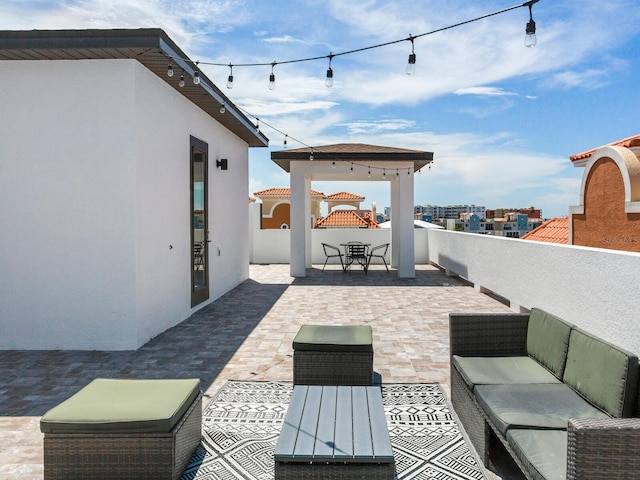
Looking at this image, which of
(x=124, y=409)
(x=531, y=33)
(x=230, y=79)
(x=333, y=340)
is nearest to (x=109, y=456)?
(x=124, y=409)

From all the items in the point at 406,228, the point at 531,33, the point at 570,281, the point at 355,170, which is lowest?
the point at 570,281

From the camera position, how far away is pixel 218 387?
4.14 m

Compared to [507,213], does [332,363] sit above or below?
below

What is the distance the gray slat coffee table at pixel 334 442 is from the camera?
7.02 ft

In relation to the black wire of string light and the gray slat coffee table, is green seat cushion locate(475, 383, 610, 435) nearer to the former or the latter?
the gray slat coffee table

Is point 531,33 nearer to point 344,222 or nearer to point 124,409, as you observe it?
point 124,409

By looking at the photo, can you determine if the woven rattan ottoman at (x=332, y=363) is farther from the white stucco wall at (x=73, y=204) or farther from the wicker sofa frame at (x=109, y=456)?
the white stucco wall at (x=73, y=204)

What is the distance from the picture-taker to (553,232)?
1174 centimetres

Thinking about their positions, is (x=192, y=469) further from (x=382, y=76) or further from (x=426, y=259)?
(x=426, y=259)

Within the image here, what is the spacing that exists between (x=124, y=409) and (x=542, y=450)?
2136mm

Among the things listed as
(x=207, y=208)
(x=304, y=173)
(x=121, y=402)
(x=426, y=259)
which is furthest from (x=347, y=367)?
(x=426, y=259)

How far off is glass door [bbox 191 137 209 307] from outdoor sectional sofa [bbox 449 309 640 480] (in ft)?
16.2

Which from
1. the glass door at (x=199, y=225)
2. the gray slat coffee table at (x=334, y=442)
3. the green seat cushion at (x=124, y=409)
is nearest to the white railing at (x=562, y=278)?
the gray slat coffee table at (x=334, y=442)

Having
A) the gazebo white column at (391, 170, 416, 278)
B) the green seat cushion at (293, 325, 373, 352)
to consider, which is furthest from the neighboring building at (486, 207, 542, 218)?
the green seat cushion at (293, 325, 373, 352)
